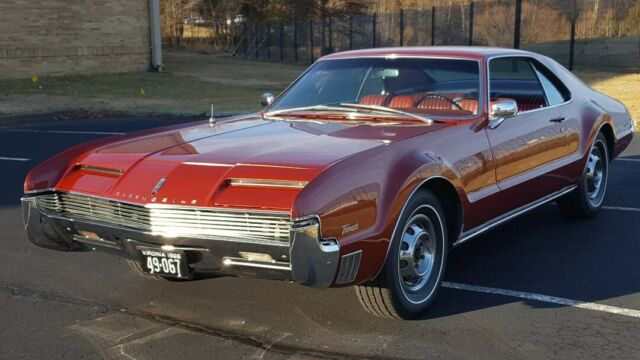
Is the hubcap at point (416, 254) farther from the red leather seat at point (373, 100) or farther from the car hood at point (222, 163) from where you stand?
the red leather seat at point (373, 100)

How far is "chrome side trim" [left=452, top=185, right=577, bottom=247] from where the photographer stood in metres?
4.84

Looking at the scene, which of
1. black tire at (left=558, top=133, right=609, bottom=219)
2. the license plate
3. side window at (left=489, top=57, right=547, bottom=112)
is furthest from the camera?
black tire at (left=558, top=133, right=609, bottom=219)

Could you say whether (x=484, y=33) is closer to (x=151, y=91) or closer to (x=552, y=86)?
(x=151, y=91)

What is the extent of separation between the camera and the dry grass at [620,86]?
53.7 ft

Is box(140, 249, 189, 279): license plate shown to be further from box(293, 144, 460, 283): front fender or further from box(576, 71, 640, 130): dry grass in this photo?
box(576, 71, 640, 130): dry grass

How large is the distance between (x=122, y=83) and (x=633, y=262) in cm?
2072

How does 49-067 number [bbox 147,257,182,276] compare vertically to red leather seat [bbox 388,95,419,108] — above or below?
below

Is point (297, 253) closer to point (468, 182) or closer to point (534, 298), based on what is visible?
point (468, 182)

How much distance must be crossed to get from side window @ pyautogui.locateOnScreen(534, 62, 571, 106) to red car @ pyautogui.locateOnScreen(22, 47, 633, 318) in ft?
0.22

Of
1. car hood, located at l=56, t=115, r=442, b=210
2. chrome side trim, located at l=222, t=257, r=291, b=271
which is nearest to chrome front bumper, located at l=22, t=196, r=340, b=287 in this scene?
chrome side trim, located at l=222, t=257, r=291, b=271

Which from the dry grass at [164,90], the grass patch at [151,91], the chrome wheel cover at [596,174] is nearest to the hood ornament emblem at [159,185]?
the chrome wheel cover at [596,174]

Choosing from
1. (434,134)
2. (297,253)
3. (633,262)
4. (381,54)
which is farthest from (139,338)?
(633,262)

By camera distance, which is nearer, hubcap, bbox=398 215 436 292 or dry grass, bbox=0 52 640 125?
hubcap, bbox=398 215 436 292

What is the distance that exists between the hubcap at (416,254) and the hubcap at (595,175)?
2.75 m
